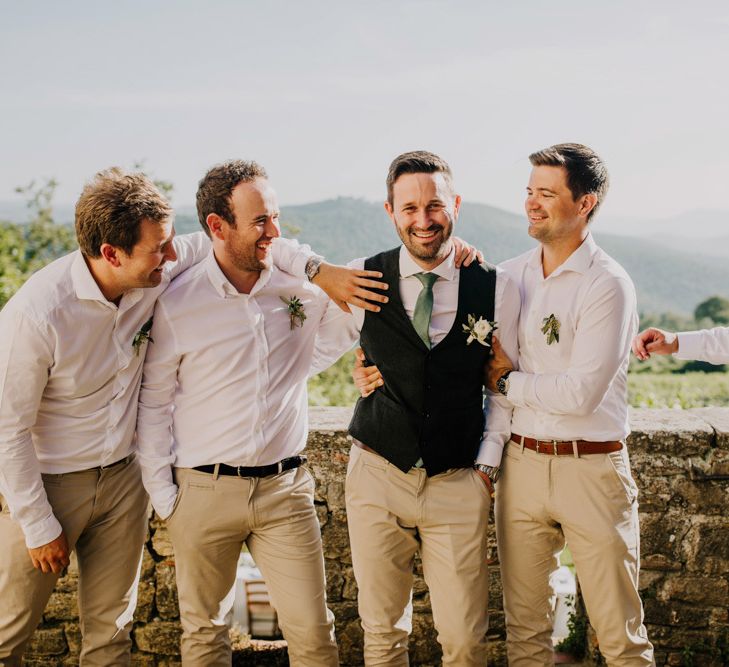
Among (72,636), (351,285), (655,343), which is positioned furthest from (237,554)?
(655,343)

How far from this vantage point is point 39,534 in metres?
2.46

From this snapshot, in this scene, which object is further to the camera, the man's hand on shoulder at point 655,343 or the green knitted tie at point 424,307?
the man's hand on shoulder at point 655,343

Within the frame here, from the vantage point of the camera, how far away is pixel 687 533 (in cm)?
327

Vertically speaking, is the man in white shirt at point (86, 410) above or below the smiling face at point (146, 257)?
below

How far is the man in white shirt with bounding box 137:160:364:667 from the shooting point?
2678 mm

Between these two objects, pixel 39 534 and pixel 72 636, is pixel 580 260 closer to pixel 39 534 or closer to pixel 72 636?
pixel 39 534

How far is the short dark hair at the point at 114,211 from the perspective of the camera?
2.43 metres

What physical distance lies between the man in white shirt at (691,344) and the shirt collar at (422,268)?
2.68 feet

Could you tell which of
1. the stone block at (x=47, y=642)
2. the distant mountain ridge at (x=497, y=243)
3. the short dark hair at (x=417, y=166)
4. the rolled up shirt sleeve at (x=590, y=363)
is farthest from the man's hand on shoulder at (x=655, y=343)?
the distant mountain ridge at (x=497, y=243)

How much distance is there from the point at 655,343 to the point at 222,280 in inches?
64.2

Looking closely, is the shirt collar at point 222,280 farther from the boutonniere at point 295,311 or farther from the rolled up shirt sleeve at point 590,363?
the rolled up shirt sleeve at point 590,363

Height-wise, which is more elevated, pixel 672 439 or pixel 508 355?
pixel 508 355

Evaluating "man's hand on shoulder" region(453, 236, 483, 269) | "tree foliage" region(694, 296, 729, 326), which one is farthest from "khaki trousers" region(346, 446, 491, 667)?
"tree foliage" region(694, 296, 729, 326)

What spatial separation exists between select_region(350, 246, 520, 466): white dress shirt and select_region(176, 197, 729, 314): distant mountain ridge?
19.0 meters
